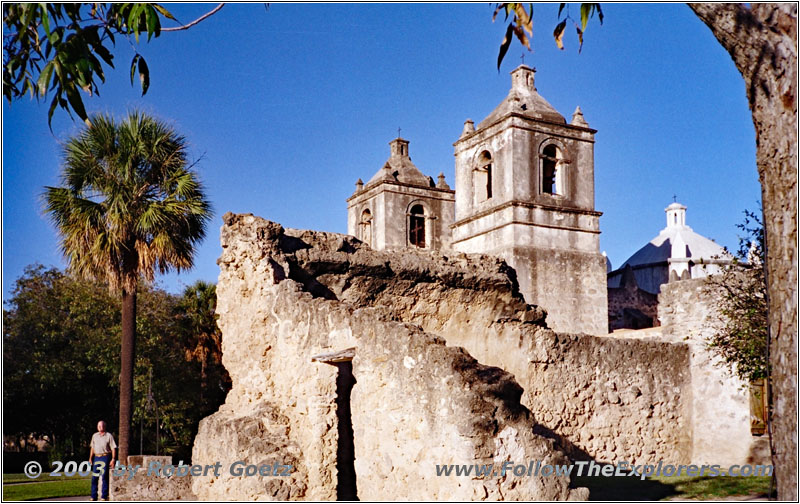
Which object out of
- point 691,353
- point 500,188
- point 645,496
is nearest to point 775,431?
point 645,496

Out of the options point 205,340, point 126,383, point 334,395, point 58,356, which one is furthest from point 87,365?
point 334,395

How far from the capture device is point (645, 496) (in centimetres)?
1038

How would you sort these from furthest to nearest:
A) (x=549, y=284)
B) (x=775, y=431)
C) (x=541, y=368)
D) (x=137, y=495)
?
1. (x=549, y=284)
2. (x=541, y=368)
3. (x=137, y=495)
4. (x=775, y=431)

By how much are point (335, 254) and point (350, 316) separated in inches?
89.7

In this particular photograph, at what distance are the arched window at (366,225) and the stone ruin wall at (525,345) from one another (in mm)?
27483

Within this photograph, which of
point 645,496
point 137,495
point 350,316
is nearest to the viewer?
point 350,316

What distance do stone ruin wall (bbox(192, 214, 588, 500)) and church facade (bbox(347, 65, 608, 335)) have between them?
19.4 meters

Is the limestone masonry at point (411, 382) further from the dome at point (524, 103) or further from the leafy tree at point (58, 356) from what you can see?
the dome at point (524, 103)

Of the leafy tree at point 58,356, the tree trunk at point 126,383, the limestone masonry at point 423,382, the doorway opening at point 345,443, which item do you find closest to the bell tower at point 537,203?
the leafy tree at point 58,356

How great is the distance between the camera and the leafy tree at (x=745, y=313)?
1185 cm

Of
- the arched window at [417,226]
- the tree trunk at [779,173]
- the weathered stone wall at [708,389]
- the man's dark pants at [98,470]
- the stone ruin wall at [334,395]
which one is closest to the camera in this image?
the tree trunk at [779,173]

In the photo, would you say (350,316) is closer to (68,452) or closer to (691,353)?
(691,353)

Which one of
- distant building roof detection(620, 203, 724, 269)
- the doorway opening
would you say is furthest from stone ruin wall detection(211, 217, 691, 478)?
distant building roof detection(620, 203, 724, 269)

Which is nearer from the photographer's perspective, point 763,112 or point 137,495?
point 763,112
